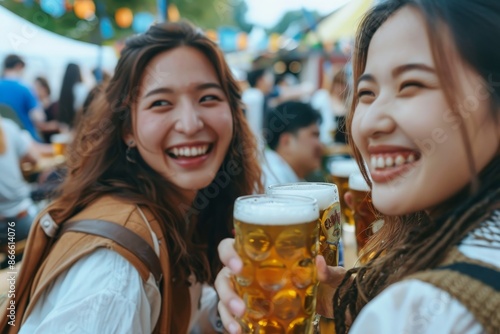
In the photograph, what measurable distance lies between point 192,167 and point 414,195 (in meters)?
1.04

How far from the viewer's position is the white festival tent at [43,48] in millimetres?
2988

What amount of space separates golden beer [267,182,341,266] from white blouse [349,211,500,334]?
0.49 meters

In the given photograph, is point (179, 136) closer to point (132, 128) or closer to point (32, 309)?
point (132, 128)

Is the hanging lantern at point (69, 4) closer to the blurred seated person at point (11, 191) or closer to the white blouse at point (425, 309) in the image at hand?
the blurred seated person at point (11, 191)

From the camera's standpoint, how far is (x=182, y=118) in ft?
5.37

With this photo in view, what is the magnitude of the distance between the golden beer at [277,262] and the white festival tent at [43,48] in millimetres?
2291

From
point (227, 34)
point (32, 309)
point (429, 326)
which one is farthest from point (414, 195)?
point (227, 34)

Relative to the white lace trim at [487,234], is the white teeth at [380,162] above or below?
above

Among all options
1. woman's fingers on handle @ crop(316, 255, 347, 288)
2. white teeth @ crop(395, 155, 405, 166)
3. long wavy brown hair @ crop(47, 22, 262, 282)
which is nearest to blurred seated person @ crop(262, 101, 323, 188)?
long wavy brown hair @ crop(47, 22, 262, 282)

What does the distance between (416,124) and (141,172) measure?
47.5 inches

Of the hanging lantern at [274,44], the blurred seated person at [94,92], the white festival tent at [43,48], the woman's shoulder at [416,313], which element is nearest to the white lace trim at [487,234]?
the woman's shoulder at [416,313]

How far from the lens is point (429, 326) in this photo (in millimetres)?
647

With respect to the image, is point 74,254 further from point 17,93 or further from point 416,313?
point 17,93

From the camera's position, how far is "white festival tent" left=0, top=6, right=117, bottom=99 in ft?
9.80
